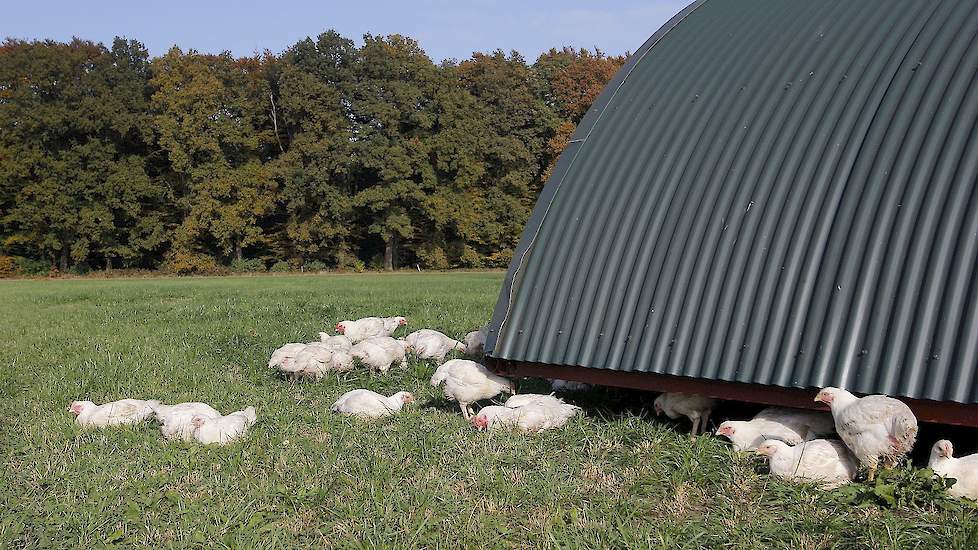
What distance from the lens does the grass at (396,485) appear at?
476 cm

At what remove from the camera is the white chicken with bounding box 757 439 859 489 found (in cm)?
538

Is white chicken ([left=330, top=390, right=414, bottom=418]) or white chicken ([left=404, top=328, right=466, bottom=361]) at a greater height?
white chicken ([left=404, top=328, right=466, bottom=361])

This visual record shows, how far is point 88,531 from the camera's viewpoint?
493 centimetres

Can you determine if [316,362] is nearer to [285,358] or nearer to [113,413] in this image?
[285,358]

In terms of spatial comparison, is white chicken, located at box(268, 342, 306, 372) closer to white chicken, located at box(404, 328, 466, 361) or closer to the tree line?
white chicken, located at box(404, 328, 466, 361)

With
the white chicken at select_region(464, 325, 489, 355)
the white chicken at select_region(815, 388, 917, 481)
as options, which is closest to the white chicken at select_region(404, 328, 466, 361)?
the white chicken at select_region(464, 325, 489, 355)

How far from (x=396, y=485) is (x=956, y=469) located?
3463mm

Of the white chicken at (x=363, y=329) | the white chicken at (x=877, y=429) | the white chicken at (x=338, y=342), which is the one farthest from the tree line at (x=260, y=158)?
the white chicken at (x=877, y=429)

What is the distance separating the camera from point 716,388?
6375 mm

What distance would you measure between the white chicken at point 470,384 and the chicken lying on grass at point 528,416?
43cm

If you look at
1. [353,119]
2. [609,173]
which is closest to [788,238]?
[609,173]

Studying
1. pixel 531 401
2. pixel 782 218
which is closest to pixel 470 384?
pixel 531 401

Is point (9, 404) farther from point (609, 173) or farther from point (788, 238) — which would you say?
point (788, 238)

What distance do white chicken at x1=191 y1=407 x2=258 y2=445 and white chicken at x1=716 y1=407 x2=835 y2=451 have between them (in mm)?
3751
